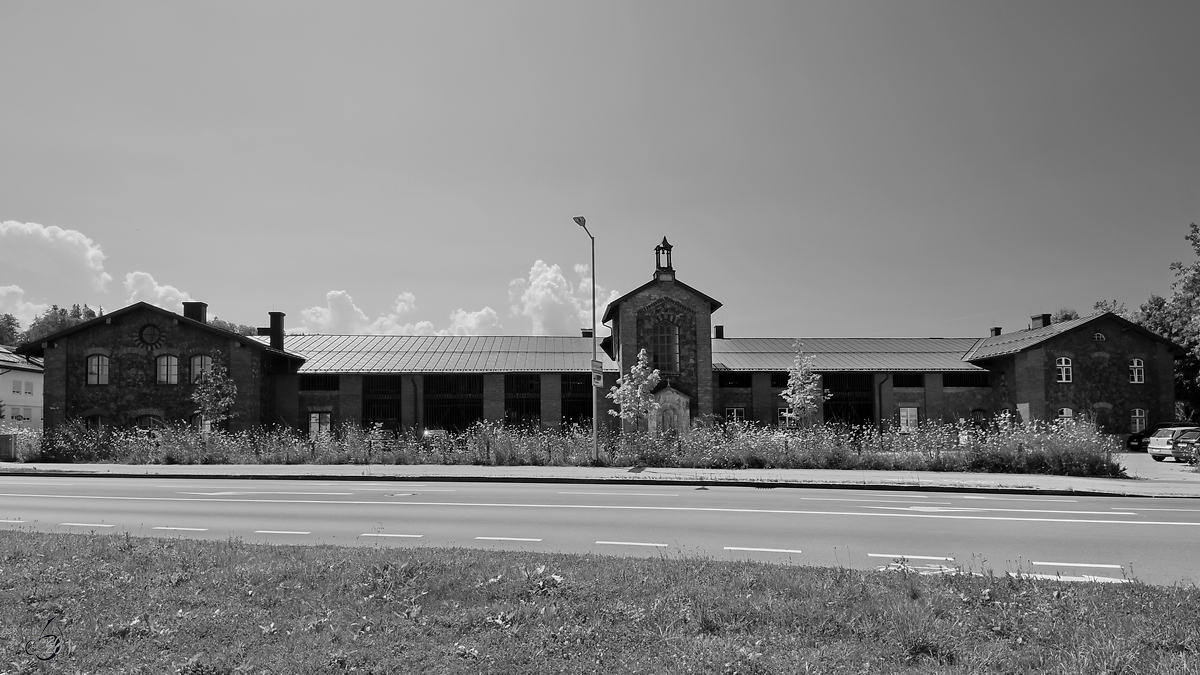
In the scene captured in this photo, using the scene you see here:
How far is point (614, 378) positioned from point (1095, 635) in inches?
1354

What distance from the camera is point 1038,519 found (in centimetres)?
1220

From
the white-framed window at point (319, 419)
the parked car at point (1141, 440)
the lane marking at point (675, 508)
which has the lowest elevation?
the parked car at point (1141, 440)

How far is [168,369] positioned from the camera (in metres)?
36.2

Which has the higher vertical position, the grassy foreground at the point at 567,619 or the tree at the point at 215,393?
the tree at the point at 215,393

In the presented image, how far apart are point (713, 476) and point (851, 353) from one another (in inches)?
1109

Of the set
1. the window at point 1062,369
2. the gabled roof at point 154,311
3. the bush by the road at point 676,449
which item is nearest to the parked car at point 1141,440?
the window at point 1062,369

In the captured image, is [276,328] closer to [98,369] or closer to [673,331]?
[98,369]

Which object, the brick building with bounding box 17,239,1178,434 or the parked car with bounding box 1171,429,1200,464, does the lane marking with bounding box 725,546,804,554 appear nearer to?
the parked car with bounding box 1171,429,1200,464

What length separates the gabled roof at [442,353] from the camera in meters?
39.4

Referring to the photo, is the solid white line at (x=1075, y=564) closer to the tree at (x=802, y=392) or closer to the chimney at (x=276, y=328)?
the tree at (x=802, y=392)

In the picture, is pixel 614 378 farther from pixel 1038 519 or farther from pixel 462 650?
pixel 462 650

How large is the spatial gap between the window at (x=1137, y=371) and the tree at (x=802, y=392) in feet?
57.2

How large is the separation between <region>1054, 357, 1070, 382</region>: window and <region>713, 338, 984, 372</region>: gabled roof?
152 inches

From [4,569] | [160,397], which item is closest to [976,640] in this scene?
[4,569]
